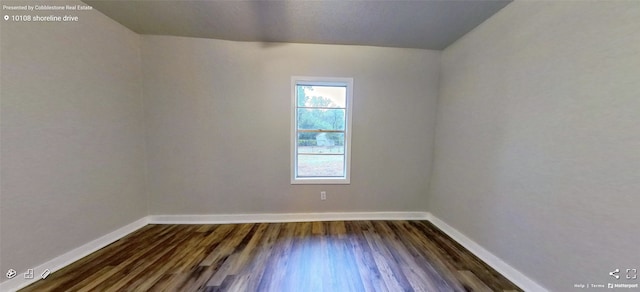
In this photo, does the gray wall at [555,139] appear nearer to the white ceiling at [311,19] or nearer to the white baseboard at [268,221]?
the white baseboard at [268,221]

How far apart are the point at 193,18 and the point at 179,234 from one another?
2.45 m

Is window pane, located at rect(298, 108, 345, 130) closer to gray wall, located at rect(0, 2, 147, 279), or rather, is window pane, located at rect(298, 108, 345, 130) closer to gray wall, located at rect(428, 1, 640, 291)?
gray wall, located at rect(428, 1, 640, 291)

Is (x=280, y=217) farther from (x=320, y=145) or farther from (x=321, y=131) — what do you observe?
(x=321, y=131)

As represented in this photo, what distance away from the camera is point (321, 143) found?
2.95 metres

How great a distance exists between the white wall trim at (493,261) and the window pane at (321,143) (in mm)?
1668

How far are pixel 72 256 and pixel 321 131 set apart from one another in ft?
9.15

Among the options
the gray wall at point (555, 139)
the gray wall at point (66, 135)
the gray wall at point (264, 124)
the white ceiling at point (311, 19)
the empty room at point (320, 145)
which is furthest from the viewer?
the gray wall at point (264, 124)

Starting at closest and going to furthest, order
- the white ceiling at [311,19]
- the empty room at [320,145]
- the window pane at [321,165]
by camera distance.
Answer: the empty room at [320,145] → the white ceiling at [311,19] → the window pane at [321,165]

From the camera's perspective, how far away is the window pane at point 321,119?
2.88 metres

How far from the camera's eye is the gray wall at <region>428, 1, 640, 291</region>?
1.18m

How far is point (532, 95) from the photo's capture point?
1.63 metres

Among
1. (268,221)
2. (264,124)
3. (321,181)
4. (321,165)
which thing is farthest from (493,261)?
(264,124)

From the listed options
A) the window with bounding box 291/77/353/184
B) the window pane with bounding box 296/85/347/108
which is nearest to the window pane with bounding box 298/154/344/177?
the window with bounding box 291/77/353/184

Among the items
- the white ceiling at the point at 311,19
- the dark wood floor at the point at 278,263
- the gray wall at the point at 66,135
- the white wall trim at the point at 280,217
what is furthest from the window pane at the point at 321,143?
the gray wall at the point at 66,135
